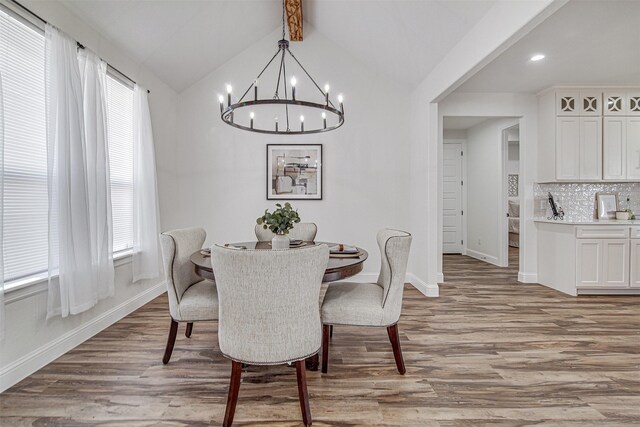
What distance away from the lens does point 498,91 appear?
4.43m

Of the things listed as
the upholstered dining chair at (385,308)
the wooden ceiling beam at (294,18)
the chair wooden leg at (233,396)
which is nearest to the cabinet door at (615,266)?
the upholstered dining chair at (385,308)

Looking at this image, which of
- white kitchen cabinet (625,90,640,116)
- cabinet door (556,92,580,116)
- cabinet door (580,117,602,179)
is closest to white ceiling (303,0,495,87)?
cabinet door (556,92,580,116)

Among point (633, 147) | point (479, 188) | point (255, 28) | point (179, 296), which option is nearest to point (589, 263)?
point (633, 147)

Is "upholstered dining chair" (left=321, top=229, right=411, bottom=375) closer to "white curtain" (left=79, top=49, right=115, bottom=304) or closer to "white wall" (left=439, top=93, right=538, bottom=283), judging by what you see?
"white curtain" (left=79, top=49, right=115, bottom=304)

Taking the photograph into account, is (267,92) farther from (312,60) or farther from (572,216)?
(572,216)

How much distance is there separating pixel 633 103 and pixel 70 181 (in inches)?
250

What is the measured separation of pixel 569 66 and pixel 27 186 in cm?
524

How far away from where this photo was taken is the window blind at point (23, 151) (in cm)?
200

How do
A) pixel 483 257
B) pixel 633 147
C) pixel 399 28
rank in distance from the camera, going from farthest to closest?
pixel 483 257 → pixel 633 147 → pixel 399 28

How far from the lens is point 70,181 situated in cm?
229

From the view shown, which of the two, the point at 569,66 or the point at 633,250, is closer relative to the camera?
the point at 569,66

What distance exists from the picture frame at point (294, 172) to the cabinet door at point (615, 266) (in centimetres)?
361

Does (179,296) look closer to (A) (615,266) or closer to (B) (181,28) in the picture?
(B) (181,28)

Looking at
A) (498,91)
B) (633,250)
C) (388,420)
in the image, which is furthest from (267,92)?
(633,250)
